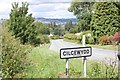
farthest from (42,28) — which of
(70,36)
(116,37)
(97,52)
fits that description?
(116,37)

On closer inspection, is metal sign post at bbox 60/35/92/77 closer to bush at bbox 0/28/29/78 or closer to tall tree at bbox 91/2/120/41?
tall tree at bbox 91/2/120/41

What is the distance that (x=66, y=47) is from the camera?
530 cm

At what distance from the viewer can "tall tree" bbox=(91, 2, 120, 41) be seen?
539cm

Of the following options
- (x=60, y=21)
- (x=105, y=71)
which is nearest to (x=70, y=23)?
(x=60, y=21)

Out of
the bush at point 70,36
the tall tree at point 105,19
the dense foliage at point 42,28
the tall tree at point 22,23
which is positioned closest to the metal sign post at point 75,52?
the bush at point 70,36

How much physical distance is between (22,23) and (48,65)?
79 centimetres

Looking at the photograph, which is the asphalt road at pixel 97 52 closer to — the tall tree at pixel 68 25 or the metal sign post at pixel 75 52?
the metal sign post at pixel 75 52

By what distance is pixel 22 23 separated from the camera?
17.2 ft

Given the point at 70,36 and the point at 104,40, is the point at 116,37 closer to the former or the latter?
the point at 104,40

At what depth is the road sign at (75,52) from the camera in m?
Result: 5.30

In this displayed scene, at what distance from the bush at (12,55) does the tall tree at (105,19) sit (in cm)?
115

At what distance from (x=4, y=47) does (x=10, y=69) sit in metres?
0.38

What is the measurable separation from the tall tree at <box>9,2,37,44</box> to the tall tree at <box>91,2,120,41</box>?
97cm

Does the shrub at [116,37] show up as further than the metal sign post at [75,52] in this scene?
Yes
